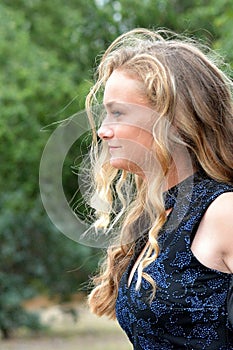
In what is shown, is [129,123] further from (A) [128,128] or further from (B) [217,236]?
(B) [217,236]

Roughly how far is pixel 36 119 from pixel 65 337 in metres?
3.77

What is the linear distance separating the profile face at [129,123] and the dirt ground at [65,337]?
10107mm

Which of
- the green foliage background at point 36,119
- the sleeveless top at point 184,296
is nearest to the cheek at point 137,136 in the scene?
the sleeveless top at point 184,296

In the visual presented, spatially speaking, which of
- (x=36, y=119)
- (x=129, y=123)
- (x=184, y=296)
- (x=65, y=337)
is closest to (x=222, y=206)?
(x=184, y=296)

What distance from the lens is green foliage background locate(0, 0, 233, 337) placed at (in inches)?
504

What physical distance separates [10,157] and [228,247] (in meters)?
12.4

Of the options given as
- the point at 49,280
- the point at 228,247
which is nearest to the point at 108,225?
the point at 228,247

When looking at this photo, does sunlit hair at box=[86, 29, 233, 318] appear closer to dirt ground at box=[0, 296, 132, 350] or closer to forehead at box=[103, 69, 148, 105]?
forehead at box=[103, 69, 148, 105]

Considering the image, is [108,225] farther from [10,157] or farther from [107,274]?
[10,157]

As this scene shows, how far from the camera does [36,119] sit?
14.2 meters

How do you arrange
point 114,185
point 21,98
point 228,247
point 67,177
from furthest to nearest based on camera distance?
point 21,98 → point 67,177 → point 114,185 → point 228,247

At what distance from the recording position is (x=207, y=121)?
1984 millimetres

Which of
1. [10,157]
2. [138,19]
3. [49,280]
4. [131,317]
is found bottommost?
[131,317]

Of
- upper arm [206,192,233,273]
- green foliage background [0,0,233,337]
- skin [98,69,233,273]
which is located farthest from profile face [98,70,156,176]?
green foliage background [0,0,233,337]
